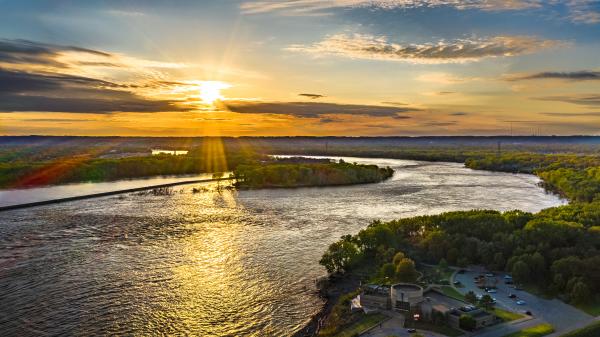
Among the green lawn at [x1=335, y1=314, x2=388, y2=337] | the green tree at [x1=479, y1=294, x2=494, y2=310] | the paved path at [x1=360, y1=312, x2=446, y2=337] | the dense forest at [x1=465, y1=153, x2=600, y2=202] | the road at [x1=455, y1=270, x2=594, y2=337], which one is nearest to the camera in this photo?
the paved path at [x1=360, y1=312, x2=446, y2=337]

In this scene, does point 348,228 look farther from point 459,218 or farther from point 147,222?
point 147,222

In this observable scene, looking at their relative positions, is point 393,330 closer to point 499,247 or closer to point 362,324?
point 362,324

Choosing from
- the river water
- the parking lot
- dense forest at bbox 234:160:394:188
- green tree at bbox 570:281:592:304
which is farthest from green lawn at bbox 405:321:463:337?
dense forest at bbox 234:160:394:188

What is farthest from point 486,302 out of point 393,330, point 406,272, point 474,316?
point 393,330

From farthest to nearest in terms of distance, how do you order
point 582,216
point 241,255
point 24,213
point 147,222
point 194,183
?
point 194,183
point 24,213
point 147,222
point 582,216
point 241,255

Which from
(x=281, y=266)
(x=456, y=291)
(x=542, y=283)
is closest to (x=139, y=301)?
(x=281, y=266)

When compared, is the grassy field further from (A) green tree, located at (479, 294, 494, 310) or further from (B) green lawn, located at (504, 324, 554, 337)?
(A) green tree, located at (479, 294, 494, 310)
